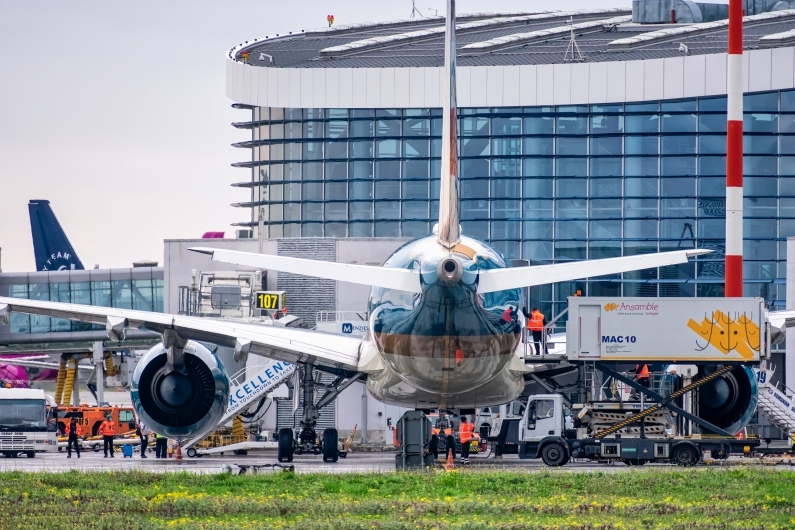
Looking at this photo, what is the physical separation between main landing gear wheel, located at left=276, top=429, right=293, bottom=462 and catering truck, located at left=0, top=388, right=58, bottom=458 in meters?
10.2

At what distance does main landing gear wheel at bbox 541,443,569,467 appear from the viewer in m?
37.4

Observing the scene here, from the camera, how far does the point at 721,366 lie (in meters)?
39.1

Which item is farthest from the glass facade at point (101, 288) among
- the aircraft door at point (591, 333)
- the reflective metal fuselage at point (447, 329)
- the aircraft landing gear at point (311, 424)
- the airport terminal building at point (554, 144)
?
the aircraft door at point (591, 333)

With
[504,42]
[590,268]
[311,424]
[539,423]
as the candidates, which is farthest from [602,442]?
[504,42]

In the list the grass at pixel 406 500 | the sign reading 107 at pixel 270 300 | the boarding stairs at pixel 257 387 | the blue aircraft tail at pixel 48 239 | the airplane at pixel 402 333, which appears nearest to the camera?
the grass at pixel 406 500

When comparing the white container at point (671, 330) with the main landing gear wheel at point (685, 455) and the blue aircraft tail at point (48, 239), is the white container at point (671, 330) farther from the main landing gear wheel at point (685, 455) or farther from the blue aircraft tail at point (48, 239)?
the blue aircraft tail at point (48, 239)

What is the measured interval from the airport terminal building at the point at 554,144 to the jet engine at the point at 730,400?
23.3 meters

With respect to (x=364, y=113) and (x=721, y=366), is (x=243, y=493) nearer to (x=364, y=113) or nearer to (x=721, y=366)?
(x=721, y=366)

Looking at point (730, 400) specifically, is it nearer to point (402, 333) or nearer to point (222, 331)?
point (402, 333)

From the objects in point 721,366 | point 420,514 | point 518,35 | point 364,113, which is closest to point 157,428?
point 721,366

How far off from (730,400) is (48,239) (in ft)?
212

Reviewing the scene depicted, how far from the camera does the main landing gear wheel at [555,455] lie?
123 feet

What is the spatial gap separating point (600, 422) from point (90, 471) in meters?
15.0

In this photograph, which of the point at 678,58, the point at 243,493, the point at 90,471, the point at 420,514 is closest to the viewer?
the point at 420,514
